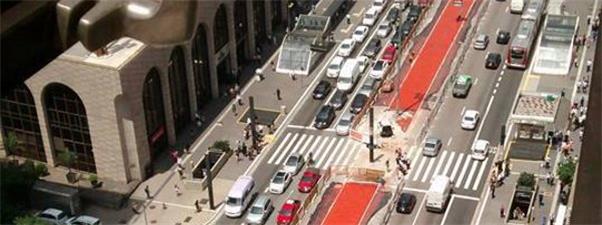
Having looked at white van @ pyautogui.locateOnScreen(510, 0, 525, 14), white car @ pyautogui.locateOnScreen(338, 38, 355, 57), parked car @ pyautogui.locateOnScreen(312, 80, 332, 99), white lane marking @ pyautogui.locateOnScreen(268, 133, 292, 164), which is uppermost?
white van @ pyautogui.locateOnScreen(510, 0, 525, 14)

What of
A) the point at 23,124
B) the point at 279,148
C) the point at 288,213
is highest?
the point at 279,148

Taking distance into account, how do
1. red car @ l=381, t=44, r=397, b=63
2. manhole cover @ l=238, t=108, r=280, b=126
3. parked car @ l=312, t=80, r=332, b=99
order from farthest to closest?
red car @ l=381, t=44, r=397, b=63 < parked car @ l=312, t=80, r=332, b=99 < manhole cover @ l=238, t=108, r=280, b=126

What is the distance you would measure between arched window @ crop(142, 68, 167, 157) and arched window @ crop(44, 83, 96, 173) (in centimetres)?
455

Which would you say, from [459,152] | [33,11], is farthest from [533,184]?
[33,11]

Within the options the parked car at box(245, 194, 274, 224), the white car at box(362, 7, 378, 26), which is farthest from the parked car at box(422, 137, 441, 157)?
the white car at box(362, 7, 378, 26)

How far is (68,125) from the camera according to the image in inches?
2712

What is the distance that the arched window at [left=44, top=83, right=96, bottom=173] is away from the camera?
67312 millimetres

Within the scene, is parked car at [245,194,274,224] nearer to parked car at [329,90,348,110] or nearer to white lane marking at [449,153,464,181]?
white lane marking at [449,153,464,181]

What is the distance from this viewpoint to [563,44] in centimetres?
8262

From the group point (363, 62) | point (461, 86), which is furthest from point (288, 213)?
point (363, 62)

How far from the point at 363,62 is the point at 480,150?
58.6ft

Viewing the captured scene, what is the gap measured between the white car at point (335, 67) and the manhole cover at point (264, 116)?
749 centimetres

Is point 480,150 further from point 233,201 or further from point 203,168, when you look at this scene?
point 203,168

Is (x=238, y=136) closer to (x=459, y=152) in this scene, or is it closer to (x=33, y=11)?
(x=459, y=152)
